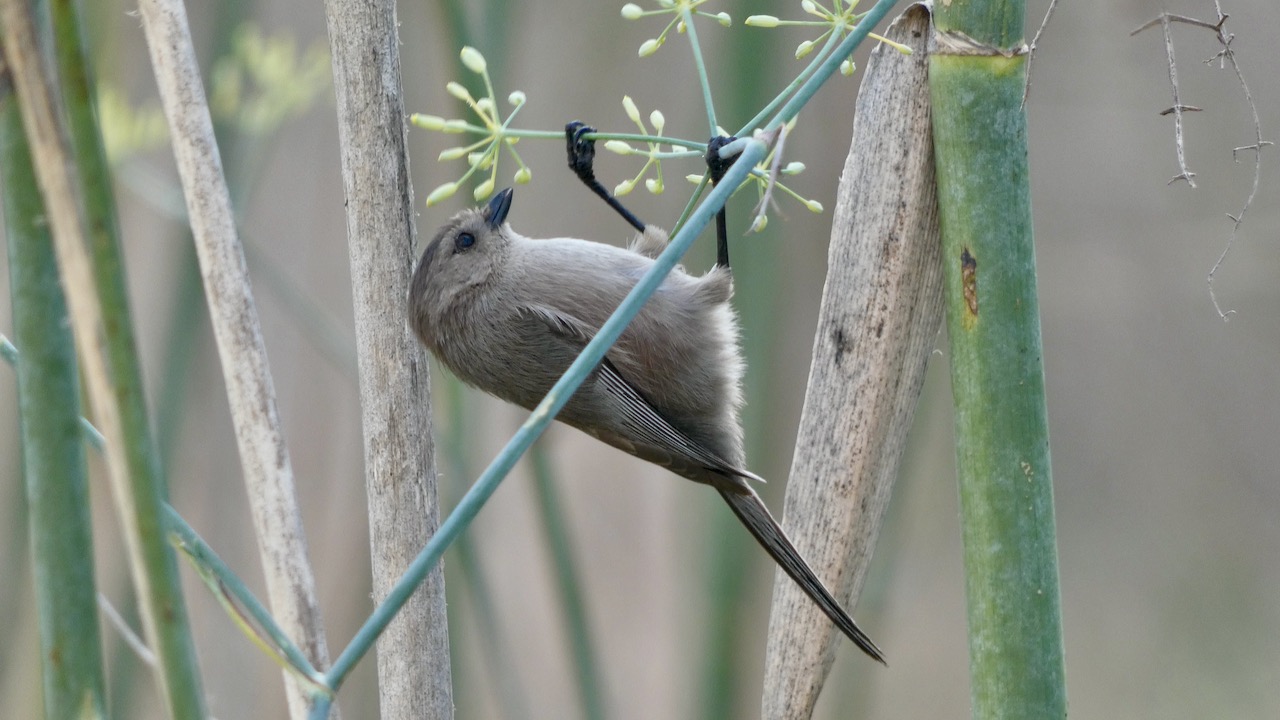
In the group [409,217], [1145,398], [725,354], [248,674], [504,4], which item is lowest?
[248,674]

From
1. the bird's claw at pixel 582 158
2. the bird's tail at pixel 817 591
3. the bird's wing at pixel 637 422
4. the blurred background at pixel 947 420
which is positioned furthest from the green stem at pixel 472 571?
the blurred background at pixel 947 420

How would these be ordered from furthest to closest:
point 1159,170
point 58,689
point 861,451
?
point 1159,170
point 861,451
point 58,689

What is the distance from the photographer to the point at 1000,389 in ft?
2.51

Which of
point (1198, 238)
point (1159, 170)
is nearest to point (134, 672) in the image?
point (1198, 238)

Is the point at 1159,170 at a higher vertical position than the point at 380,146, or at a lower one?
higher

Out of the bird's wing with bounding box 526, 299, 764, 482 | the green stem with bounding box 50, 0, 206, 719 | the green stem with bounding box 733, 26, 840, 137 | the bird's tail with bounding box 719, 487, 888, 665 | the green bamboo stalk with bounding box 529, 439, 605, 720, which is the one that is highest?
the green stem with bounding box 733, 26, 840, 137

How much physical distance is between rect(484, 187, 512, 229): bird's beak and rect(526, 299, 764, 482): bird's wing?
0.20 meters

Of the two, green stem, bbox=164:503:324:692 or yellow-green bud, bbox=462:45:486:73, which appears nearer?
green stem, bbox=164:503:324:692

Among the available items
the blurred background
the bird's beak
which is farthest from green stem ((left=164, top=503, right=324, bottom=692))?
the blurred background

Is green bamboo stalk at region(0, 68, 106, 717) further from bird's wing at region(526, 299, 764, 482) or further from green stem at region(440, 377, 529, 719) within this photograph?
bird's wing at region(526, 299, 764, 482)

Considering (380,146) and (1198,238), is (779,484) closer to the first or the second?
(380,146)

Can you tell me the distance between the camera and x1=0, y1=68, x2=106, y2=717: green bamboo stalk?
511 mm

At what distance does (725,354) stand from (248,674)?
2.09 m

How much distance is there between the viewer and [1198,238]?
3619 millimetres
